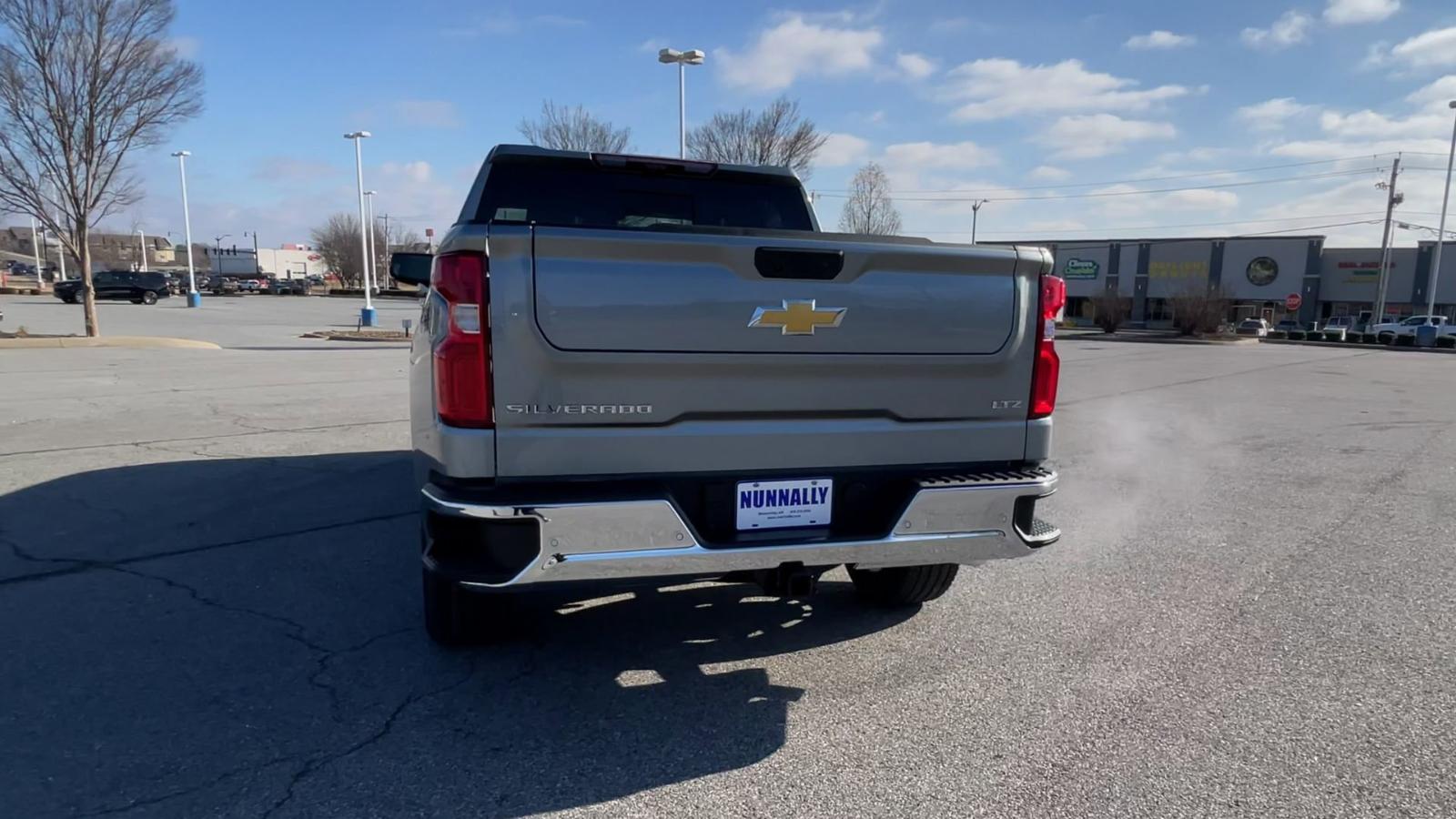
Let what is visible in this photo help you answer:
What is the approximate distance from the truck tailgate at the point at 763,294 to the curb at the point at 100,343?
21559 millimetres

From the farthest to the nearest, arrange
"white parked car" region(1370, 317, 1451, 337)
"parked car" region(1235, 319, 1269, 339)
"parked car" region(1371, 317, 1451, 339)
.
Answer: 1. "parked car" region(1235, 319, 1269, 339)
2. "parked car" region(1371, 317, 1451, 339)
3. "white parked car" region(1370, 317, 1451, 337)

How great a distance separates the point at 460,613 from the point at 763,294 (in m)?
1.89

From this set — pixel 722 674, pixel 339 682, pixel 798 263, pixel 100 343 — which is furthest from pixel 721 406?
pixel 100 343

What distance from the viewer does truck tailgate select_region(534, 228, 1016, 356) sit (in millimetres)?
2771

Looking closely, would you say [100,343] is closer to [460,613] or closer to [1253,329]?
[460,613]

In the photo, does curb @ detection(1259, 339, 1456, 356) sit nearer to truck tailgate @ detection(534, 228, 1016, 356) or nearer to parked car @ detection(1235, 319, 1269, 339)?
parked car @ detection(1235, 319, 1269, 339)

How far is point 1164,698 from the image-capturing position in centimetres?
343

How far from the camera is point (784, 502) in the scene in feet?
10.2

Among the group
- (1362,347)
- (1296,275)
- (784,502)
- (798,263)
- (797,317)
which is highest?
(1296,275)

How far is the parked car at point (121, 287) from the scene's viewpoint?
43.3 meters

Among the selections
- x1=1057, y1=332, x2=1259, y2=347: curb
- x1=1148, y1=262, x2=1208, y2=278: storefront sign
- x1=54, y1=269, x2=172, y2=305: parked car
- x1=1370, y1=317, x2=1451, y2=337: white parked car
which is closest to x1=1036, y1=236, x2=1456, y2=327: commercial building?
x1=1148, y1=262, x2=1208, y2=278: storefront sign

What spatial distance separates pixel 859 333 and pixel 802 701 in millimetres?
1479

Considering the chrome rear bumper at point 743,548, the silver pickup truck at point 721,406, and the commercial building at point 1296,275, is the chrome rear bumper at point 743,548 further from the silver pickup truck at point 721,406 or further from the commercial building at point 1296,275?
the commercial building at point 1296,275

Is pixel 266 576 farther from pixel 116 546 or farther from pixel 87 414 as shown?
pixel 87 414
